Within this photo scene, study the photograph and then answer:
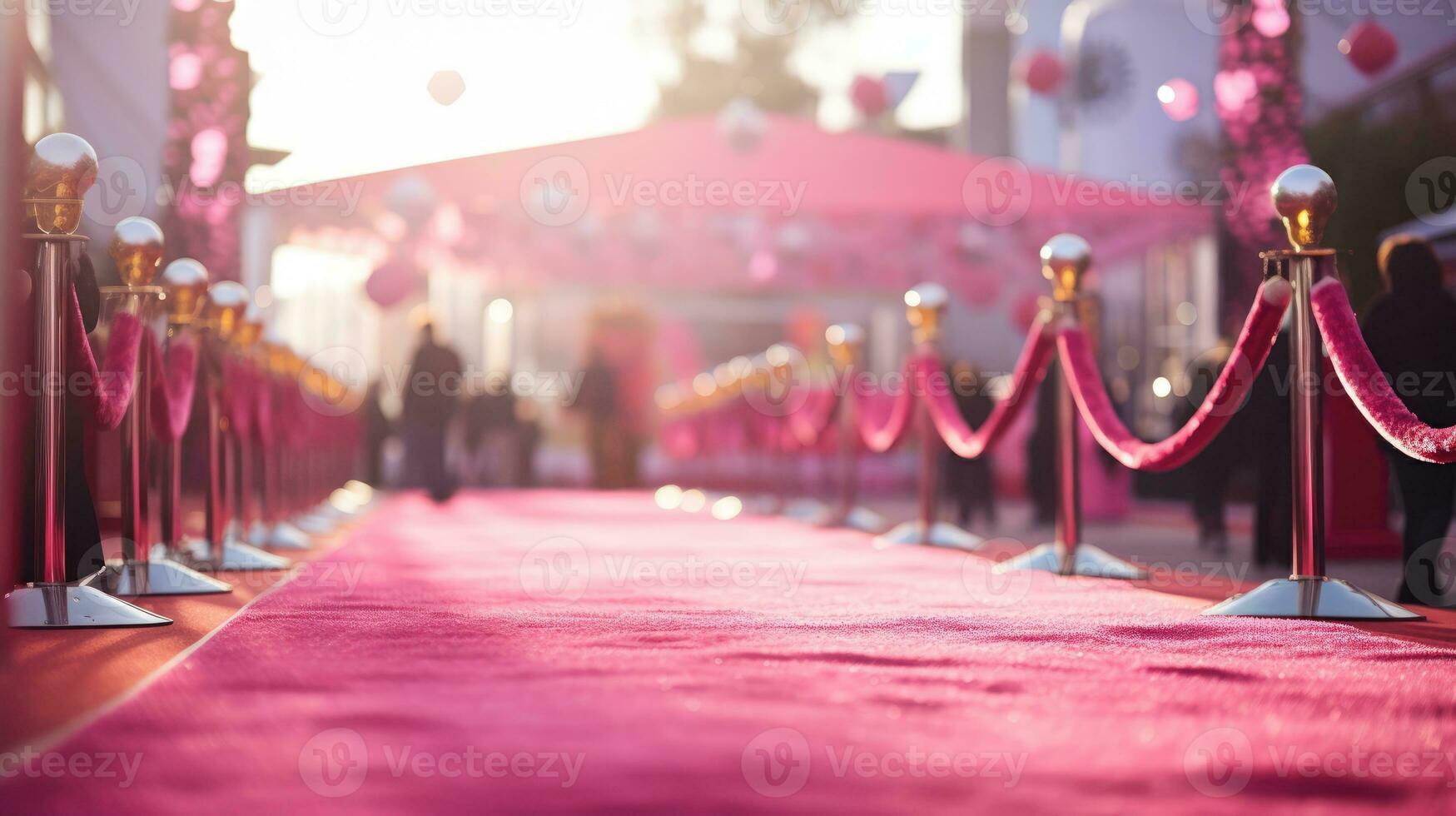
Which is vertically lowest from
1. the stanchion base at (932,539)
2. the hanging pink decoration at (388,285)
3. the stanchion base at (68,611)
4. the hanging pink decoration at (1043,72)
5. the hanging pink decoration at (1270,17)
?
the stanchion base at (932,539)

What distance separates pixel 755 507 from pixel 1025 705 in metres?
9.58

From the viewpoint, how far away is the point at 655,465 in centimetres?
1712

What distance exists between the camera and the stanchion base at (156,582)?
16.4ft

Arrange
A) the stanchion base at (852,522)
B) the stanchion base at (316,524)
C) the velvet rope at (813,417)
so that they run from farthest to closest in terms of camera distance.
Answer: the velvet rope at (813,417), the stanchion base at (852,522), the stanchion base at (316,524)

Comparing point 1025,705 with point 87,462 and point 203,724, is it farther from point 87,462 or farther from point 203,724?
point 87,462

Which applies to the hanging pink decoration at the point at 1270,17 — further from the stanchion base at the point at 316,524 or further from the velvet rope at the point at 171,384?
Result: the velvet rope at the point at 171,384

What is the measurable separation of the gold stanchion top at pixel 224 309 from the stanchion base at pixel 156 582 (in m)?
1.47

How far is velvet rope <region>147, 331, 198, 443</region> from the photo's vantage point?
5.17 metres

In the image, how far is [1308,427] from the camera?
4.45 meters

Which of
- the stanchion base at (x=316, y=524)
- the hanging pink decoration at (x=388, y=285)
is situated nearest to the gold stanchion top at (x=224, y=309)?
the stanchion base at (x=316, y=524)

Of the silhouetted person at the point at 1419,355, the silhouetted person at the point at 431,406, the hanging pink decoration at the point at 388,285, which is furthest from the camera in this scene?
the hanging pink decoration at the point at 388,285

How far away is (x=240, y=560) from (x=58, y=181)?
242 cm

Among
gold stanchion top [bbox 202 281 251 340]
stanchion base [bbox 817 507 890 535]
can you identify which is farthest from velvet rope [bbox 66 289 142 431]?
stanchion base [bbox 817 507 890 535]

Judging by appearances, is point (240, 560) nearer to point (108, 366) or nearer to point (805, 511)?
point (108, 366)
